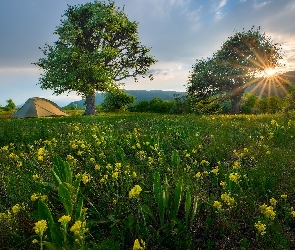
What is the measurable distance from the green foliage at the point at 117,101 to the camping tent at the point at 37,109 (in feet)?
33.6

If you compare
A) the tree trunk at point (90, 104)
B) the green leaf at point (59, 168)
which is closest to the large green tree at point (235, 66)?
the tree trunk at point (90, 104)

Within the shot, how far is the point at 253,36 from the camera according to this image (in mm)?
29875

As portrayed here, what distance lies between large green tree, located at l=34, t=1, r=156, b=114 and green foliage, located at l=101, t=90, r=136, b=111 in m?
5.64

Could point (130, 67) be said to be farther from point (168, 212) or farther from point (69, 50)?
point (168, 212)

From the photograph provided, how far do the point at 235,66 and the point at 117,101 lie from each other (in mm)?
17748

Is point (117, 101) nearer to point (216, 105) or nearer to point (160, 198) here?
point (216, 105)

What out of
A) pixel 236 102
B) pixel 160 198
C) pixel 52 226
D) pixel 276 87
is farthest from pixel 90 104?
pixel 52 226

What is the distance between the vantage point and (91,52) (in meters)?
31.1

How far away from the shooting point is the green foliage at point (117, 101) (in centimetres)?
4004

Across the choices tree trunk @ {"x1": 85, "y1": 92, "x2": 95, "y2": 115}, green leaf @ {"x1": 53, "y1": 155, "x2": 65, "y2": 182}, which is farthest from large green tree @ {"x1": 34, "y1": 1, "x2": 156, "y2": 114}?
green leaf @ {"x1": 53, "y1": 155, "x2": 65, "y2": 182}

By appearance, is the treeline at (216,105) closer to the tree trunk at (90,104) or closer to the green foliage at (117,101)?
the green foliage at (117,101)

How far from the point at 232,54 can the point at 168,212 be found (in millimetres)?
29553

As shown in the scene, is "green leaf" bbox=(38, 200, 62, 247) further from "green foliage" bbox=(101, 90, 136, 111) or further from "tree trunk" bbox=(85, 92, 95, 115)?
"green foliage" bbox=(101, 90, 136, 111)

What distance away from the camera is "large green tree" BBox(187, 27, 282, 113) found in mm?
29422
